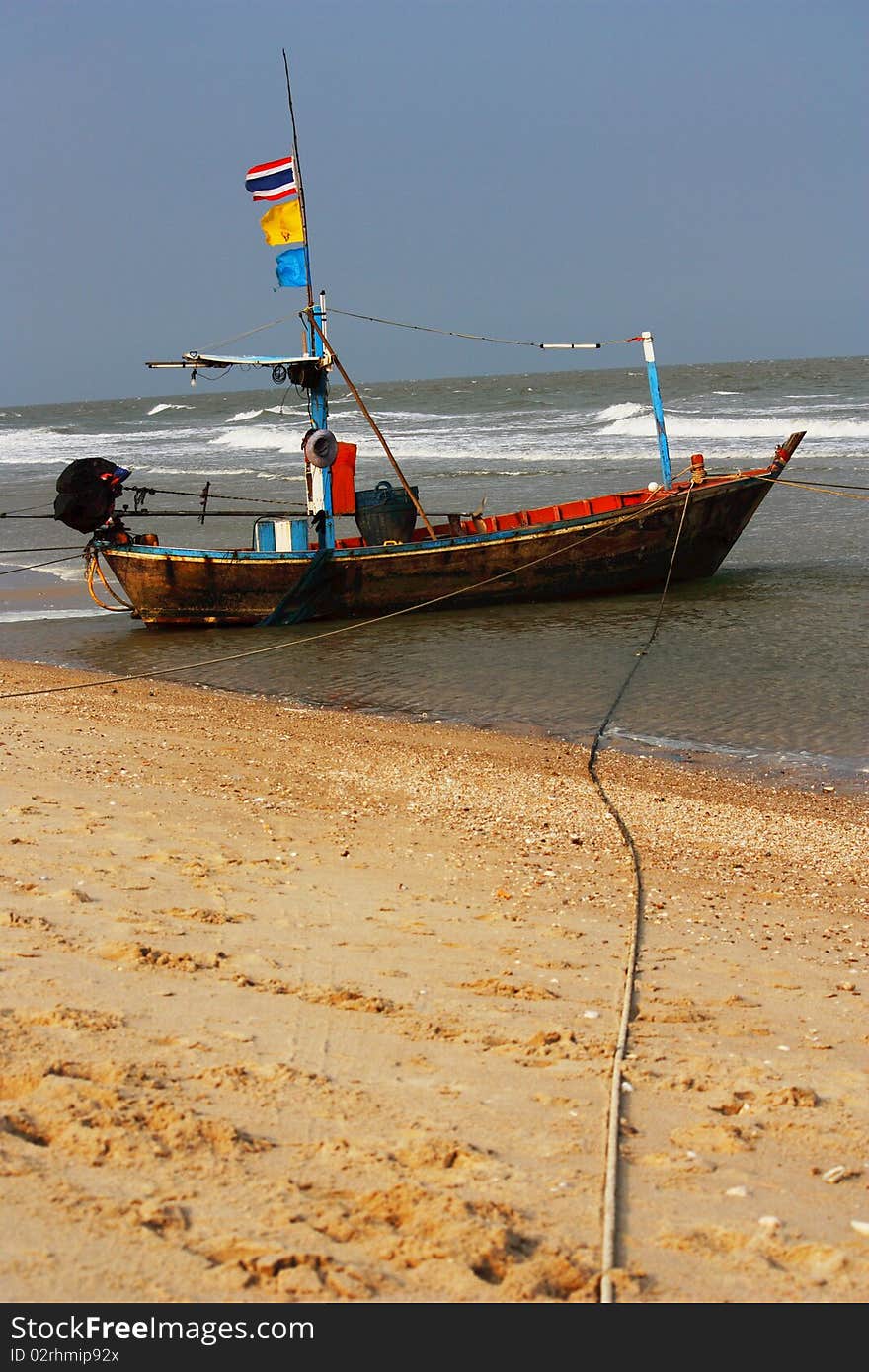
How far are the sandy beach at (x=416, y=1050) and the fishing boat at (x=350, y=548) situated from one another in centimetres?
856

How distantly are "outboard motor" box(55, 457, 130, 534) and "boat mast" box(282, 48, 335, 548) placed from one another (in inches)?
91.6

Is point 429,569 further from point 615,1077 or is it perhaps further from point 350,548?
point 615,1077

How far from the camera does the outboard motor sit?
15039 mm

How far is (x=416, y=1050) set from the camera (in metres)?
3.88

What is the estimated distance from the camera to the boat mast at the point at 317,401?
15391mm

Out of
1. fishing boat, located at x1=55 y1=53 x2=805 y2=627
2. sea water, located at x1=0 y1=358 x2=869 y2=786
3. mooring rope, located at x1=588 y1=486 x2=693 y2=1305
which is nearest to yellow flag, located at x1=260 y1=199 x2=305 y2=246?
fishing boat, located at x1=55 y1=53 x2=805 y2=627

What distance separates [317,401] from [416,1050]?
12909 mm

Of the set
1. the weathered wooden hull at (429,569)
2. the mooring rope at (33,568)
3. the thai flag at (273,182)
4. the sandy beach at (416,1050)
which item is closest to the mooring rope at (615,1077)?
the sandy beach at (416,1050)

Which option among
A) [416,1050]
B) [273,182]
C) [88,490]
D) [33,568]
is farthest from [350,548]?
[416,1050]

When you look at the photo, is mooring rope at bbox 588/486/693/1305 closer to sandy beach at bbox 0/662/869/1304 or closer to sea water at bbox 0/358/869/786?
sandy beach at bbox 0/662/869/1304

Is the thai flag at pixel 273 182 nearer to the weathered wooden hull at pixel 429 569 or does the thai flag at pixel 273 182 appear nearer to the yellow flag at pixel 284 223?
the yellow flag at pixel 284 223

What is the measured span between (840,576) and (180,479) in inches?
881
